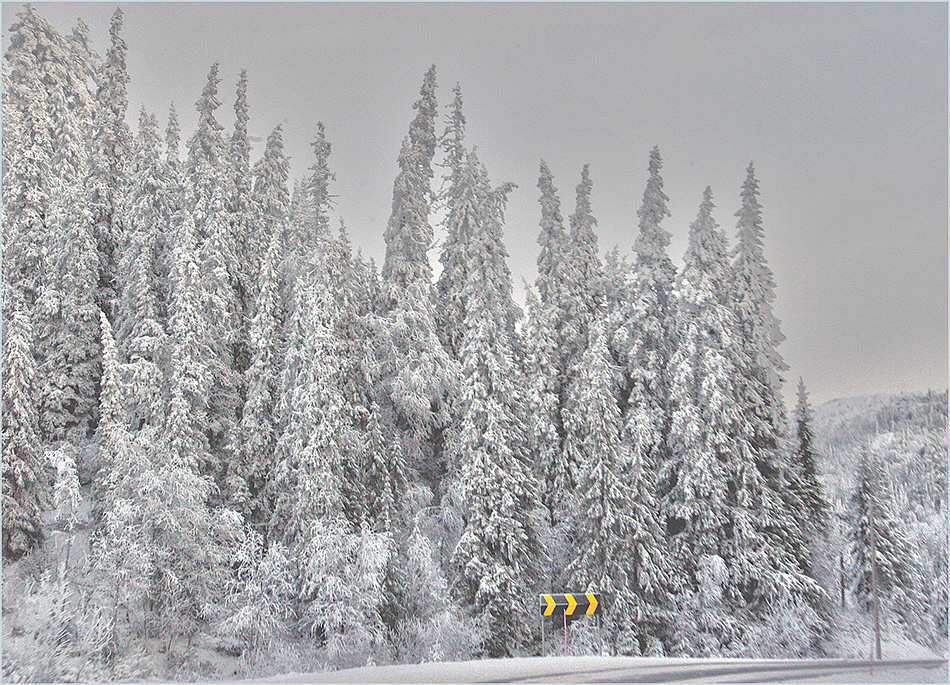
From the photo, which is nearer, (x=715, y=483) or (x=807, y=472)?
(x=715, y=483)

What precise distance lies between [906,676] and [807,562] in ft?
28.1

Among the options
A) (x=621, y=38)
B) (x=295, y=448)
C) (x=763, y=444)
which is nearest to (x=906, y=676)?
(x=763, y=444)

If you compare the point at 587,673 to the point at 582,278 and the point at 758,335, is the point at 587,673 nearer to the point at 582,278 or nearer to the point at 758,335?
the point at 758,335

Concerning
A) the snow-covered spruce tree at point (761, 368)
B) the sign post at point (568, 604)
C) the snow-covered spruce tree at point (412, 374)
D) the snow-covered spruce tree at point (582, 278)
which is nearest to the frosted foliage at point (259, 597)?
the snow-covered spruce tree at point (412, 374)

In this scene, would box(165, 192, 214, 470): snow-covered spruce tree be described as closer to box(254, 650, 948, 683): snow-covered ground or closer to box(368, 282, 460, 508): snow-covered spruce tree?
box(368, 282, 460, 508): snow-covered spruce tree

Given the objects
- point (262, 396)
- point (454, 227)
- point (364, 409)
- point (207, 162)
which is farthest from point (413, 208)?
point (262, 396)

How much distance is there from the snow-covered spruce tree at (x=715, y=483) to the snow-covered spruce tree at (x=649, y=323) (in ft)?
2.43

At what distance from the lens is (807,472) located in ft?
91.0

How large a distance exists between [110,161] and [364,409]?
13.2m

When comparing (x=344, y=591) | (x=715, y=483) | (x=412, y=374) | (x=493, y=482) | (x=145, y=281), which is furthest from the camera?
(x=715, y=483)

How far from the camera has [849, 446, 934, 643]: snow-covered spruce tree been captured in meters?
31.1

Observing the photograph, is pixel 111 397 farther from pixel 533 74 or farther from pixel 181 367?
pixel 533 74

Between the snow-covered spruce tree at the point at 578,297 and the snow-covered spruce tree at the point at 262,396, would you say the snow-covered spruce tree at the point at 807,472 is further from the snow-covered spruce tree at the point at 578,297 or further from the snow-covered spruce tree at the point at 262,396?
the snow-covered spruce tree at the point at 262,396

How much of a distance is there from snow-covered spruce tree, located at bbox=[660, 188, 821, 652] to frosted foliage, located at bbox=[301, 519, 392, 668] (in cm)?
1038
